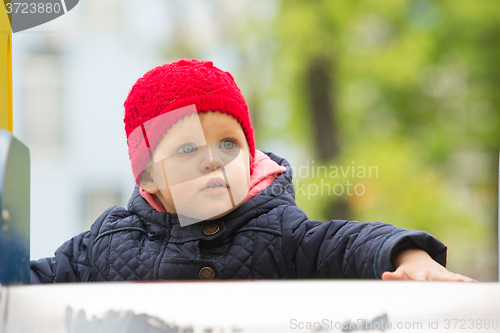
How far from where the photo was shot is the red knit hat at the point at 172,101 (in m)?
1.21

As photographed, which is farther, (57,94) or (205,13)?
(57,94)

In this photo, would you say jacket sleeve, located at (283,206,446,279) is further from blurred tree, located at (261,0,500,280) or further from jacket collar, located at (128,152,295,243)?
blurred tree, located at (261,0,500,280)

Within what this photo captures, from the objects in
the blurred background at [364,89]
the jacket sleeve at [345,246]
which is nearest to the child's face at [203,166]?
the jacket sleeve at [345,246]

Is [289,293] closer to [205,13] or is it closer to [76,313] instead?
[76,313]

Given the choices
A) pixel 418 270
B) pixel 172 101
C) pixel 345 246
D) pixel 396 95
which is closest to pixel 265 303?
pixel 418 270

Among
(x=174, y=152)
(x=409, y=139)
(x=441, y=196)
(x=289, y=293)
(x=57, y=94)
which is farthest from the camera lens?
(x=57, y=94)

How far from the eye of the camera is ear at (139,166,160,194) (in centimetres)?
131

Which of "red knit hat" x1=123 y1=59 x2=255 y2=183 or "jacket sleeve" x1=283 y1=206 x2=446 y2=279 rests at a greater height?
"red knit hat" x1=123 y1=59 x2=255 y2=183

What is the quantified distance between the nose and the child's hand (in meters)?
0.50

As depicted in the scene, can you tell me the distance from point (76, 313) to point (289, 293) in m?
0.24

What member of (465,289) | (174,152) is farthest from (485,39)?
(465,289)

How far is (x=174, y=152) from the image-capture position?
120 centimetres

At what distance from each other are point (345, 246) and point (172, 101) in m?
0.56

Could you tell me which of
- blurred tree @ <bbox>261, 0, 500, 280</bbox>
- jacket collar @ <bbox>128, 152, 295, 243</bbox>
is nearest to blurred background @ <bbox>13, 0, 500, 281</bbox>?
blurred tree @ <bbox>261, 0, 500, 280</bbox>
